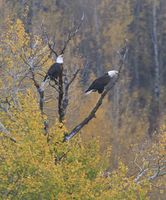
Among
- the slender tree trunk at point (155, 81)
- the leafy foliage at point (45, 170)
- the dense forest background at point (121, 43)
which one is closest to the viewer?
the leafy foliage at point (45, 170)

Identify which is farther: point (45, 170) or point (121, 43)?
point (121, 43)

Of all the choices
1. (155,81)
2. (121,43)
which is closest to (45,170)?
(121,43)

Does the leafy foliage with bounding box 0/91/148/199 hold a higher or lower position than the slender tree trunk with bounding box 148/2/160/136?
higher

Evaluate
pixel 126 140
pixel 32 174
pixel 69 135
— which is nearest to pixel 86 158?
pixel 69 135

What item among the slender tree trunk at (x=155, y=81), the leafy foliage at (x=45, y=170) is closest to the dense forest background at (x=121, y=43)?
the slender tree trunk at (x=155, y=81)

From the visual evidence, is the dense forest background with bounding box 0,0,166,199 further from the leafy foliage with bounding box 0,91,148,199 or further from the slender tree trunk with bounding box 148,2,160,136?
the leafy foliage with bounding box 0,91,148,199

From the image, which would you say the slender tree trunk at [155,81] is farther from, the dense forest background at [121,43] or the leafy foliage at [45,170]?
the leafy foliage at [45,170]

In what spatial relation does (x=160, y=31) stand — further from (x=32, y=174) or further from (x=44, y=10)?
(x=32, y=174)

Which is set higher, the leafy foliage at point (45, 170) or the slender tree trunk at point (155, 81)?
the leafy foliage at point (45, 170)

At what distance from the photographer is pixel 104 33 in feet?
172

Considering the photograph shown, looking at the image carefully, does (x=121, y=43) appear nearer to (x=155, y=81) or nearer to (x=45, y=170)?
(x=155, y=81)

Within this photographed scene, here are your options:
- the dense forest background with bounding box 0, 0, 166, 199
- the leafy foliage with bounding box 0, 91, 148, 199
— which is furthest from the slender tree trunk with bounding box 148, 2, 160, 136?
the leafy foliage with bounding box 0, 91, 148, 199

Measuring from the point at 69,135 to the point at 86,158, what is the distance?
774 mm

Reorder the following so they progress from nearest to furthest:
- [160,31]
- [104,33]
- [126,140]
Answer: [126,140] < [104,33] < [160,31]
